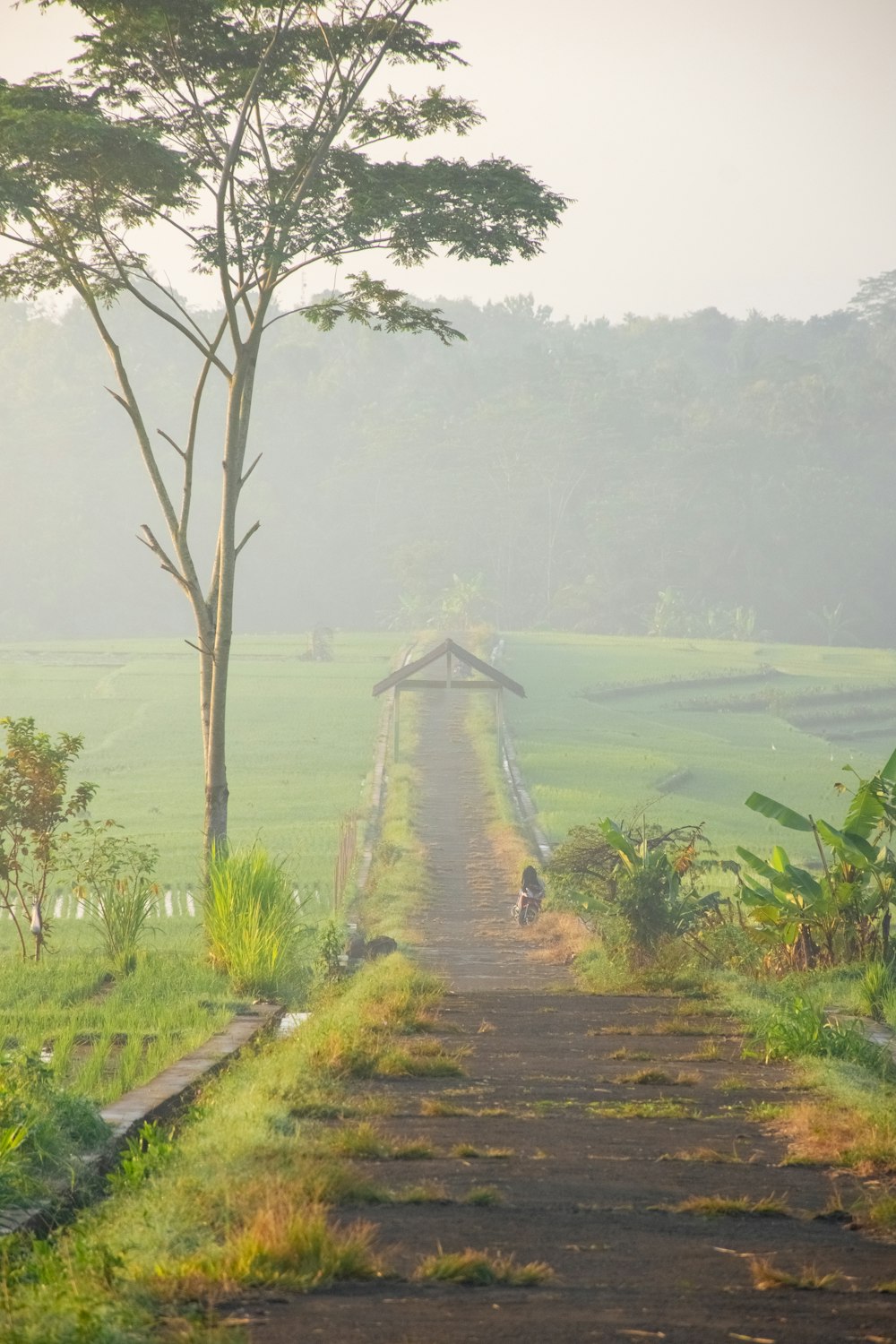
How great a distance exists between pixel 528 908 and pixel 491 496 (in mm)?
62585

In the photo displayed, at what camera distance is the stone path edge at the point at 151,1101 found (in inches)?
184

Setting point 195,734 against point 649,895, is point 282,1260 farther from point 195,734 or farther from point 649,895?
point 195,734

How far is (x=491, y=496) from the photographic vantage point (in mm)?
77438

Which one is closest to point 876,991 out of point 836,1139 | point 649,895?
point 649,895

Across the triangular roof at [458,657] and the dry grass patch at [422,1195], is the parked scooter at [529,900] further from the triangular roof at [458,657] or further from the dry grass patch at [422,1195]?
the dry grass patch at [422,1195]

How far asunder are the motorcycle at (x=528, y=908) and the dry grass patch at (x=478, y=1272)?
40.6 ft

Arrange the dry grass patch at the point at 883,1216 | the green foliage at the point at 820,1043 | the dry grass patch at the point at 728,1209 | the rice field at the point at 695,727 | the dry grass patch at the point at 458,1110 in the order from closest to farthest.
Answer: the dry grass patch at the point at 883,1216, the dry grass patch at the point at 728,1209, the dry grass patch at the point at 458,1110, the green foliage at the point at 820,1043, the rice field at the point at 695,727

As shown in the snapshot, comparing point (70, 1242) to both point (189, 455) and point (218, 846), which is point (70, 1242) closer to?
point (218, 846)

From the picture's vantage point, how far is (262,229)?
13.3m

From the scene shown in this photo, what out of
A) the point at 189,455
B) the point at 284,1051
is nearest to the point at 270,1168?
the point at 284,1051

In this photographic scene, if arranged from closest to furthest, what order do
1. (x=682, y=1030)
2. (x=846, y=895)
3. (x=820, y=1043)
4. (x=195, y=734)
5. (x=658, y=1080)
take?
(x=658, y=1080) → (x=820, y=1043) → (x=682, y=1030) → (x=846, y=895) → (x=195, y=734)

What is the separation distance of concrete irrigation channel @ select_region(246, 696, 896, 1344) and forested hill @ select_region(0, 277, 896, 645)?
6308cm

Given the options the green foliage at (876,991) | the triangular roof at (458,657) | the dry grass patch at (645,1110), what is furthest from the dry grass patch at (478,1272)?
the triangular roof at (458,657)

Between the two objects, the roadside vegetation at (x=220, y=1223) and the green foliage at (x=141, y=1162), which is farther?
the green foliage at (x=141, y=1162)
